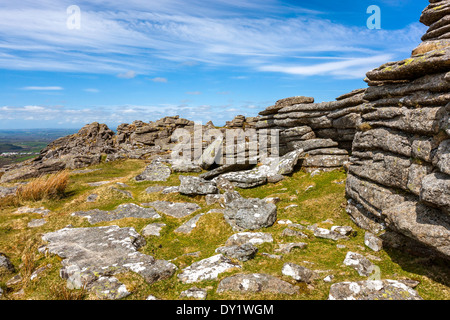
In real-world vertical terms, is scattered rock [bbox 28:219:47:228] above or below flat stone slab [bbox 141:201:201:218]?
below

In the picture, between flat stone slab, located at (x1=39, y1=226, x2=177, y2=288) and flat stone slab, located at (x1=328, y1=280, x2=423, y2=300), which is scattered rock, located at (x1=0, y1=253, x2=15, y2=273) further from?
flat stone slab, located at (x1=328, y1=280, x2=423, y2=300)

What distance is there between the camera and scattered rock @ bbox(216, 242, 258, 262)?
11008 mm

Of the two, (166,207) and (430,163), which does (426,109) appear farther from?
(166,207)

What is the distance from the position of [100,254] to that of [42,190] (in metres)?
13.4

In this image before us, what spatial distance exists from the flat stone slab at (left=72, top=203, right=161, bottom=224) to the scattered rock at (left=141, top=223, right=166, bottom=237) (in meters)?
1.55

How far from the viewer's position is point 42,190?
70.1 ft

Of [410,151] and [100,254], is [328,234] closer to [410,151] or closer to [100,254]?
[410,151]

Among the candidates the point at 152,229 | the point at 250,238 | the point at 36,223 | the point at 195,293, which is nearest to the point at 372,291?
the point at 195,293

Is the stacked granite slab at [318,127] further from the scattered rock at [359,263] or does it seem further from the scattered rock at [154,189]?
the scattered rock at [154,189]

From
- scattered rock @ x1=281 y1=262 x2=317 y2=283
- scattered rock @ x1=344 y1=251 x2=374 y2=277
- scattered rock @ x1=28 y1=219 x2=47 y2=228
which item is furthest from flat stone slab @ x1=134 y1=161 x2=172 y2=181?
scattered rock @ x1=344 y1=251 x2=374 y2=277

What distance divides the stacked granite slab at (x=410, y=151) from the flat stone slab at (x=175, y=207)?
10.3m

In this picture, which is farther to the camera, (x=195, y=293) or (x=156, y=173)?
(x=156, y=173)

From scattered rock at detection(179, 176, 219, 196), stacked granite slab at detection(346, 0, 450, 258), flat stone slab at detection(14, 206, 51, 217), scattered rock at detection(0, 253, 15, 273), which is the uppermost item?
stacked granite slab at detection(346, 0, 450, 258)

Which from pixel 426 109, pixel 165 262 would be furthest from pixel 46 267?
pixel 426 109
